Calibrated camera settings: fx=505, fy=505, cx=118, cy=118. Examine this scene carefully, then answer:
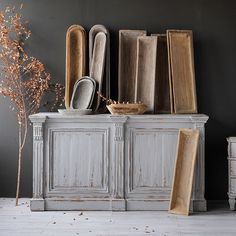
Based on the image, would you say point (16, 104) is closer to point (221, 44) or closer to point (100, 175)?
point (100, 175)

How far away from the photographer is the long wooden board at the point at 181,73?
551 cm

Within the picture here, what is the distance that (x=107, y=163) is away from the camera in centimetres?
521

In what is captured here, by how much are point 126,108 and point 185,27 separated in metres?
1.21

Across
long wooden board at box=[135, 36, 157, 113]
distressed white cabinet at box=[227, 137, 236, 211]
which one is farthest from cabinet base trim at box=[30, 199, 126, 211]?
distressed white cabinet at box=[227, 137, 236, 211]

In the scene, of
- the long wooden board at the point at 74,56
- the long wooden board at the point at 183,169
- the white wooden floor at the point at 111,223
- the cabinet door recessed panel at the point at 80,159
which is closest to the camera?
the white wooden floor at the point at 111,223

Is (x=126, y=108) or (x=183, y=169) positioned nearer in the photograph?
(x=183, y=169)

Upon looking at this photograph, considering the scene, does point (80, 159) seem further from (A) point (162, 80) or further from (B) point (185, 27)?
(B) point (185, 27)

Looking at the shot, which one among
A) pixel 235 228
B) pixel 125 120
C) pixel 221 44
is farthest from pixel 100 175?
pixel 221 44

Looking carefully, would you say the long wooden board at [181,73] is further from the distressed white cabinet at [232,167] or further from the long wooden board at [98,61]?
the long wooden board at [98,61]

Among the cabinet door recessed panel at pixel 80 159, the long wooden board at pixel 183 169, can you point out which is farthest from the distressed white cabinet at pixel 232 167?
the cabinet door recessed panel at pixel 80 159

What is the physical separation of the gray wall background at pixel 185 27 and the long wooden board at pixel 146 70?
212mm

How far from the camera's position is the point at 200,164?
5188 millimetres

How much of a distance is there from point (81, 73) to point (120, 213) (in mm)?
1604

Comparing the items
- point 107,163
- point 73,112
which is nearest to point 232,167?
point 107,163
